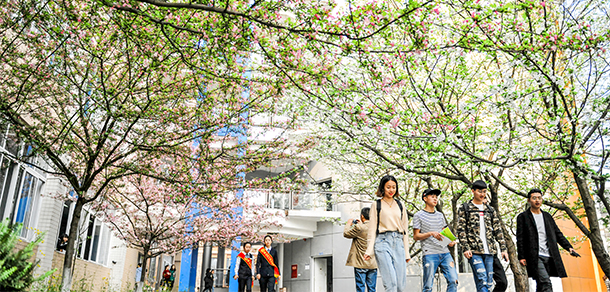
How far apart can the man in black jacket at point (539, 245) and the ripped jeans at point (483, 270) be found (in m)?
0.53

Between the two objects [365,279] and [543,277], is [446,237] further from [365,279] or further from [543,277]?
[365,279]

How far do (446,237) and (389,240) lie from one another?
1.13m

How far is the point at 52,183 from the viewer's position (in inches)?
453

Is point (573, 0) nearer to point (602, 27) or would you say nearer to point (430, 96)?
point (602, 27)

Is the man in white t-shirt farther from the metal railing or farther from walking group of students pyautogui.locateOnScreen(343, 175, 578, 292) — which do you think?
the metal railing

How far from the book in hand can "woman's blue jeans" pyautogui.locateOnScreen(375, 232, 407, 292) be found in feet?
2.47

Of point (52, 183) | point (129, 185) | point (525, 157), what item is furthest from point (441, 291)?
point (52, 183)

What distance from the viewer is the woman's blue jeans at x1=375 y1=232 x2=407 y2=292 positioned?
5.29 meters

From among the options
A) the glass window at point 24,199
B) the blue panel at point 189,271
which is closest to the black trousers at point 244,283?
the glass window at point 24,199

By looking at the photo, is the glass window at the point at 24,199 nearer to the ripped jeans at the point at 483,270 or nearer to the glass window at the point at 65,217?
the glass window at the point at 65,217

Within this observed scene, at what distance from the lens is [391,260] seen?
5.45m

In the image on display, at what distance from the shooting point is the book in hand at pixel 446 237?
5.97 m

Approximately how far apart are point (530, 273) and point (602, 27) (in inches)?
210

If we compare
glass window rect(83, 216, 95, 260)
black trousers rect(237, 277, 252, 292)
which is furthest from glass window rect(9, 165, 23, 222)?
glass window rect(83, 216, 95, 260)
